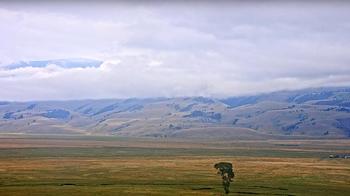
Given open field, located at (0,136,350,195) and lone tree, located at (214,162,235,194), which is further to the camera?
lone tree, located at (214,162,235,194)

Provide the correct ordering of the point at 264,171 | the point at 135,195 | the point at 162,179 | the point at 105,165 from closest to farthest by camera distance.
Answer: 1. the point at 135,195
2. the point at 162,179
3. the point at 264,171
4. the point at 105,165

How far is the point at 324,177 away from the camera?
75.9m

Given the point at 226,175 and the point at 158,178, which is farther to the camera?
the point at 158,178

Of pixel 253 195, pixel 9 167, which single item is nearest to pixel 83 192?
pixel 253 195

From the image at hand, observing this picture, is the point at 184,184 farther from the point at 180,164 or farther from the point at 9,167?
the point at 9,167

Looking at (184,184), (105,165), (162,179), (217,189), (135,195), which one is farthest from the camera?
(105,165)

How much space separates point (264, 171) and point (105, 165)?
2789 cm

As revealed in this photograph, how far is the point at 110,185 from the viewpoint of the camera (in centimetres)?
6475

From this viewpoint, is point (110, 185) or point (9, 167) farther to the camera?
point (9, 167)

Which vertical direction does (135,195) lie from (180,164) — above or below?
below

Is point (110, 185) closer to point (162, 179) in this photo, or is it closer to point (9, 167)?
point (162, 179)

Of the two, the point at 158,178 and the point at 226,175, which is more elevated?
the point at 158,178

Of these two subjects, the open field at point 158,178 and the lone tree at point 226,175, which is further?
the lone tree at point 226,175

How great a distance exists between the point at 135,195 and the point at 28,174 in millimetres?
25722
